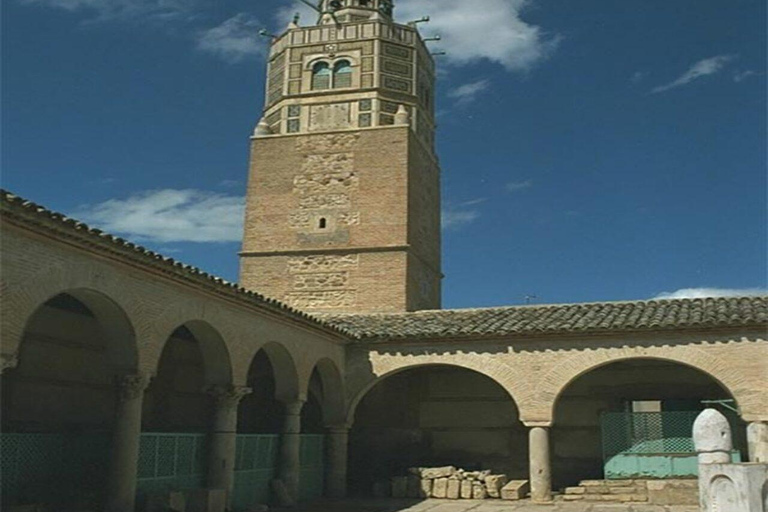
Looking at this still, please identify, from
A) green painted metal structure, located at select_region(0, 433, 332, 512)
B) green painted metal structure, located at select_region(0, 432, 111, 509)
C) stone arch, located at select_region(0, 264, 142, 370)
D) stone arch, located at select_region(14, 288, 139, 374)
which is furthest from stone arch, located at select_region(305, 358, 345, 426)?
stone arch, located at select_region(0, 264, 142, 370)

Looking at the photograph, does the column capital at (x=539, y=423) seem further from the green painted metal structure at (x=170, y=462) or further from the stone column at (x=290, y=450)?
the green painted metal structure at (x=170, y=462)

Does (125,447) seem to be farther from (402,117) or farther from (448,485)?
(402,117)

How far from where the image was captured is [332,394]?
18.1m

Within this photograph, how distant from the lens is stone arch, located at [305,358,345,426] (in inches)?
704

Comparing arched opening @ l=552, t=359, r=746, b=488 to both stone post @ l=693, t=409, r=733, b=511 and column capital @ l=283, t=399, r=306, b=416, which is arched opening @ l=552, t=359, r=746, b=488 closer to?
column capital @ l=283, t=399, r=306, b=416

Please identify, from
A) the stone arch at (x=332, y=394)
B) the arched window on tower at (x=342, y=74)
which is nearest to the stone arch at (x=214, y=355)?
the stone arch at (x=332, y=394)

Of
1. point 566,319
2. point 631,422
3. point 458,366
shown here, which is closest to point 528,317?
point 566,319

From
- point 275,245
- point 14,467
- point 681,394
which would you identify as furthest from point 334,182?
point 14,467

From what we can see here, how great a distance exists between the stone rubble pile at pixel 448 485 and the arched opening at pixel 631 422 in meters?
1.73

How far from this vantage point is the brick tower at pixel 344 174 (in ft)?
75.7

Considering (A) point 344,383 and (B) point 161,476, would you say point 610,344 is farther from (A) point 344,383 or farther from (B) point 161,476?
(B) point 161,476

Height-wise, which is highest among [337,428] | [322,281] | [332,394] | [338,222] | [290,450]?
[338,222]

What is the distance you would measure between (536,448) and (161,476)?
7569 mm

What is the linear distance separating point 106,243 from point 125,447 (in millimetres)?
2884
